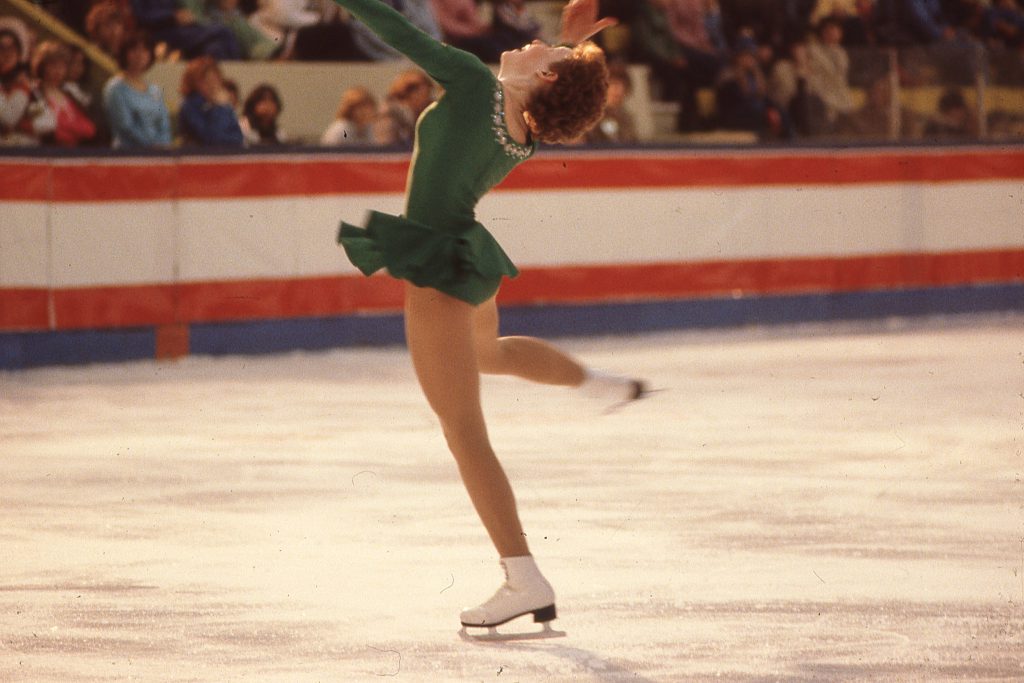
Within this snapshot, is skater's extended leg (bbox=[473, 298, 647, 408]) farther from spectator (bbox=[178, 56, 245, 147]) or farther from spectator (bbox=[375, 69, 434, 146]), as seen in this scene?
spectator (bbox=[375, 69, 434, 146])

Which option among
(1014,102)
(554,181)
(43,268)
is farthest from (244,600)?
(1014,102)

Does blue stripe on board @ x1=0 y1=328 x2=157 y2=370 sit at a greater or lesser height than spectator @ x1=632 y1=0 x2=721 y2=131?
lesser

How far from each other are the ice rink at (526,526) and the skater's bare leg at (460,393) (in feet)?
1.09

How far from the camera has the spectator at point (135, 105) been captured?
12156mm

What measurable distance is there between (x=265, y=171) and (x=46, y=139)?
1354 millimetres

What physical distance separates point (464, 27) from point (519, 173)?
2742mm

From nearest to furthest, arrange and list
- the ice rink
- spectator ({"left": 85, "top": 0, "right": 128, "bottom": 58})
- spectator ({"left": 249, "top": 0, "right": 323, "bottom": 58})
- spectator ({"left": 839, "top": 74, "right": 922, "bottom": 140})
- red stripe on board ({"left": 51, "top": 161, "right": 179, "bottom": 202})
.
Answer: the ice rink → red stripe on board ({"left": 51, "top": 161, "right": 179, "bottom": 202}) → spectator ({"left": 85, "top": 0, "right": 128, "bottom": 58}) → spectator ({"left": 249, "top": 0, "right": 323, "bottom": 58}) → spectator ({"left": 839, "top": 74, "right": 922, "bottom": 140})

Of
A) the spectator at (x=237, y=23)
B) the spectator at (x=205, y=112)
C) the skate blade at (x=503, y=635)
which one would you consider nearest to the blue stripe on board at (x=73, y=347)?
the spectator at (x=205, y=112)

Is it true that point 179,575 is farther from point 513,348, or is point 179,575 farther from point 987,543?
point 987,543

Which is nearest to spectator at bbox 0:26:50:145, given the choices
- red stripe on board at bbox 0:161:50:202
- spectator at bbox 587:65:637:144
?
red stripe on board at bbox 0:161:50:202

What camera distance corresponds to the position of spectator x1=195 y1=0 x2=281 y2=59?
14.2 metres

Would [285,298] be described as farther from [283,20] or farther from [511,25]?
[511,25]

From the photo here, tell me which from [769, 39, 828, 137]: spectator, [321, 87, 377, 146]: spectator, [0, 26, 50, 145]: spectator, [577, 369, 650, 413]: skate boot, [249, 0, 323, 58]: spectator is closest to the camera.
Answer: [577, 369, 650, 413]: skate boot

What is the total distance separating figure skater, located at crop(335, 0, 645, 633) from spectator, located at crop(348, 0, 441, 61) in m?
9.71
